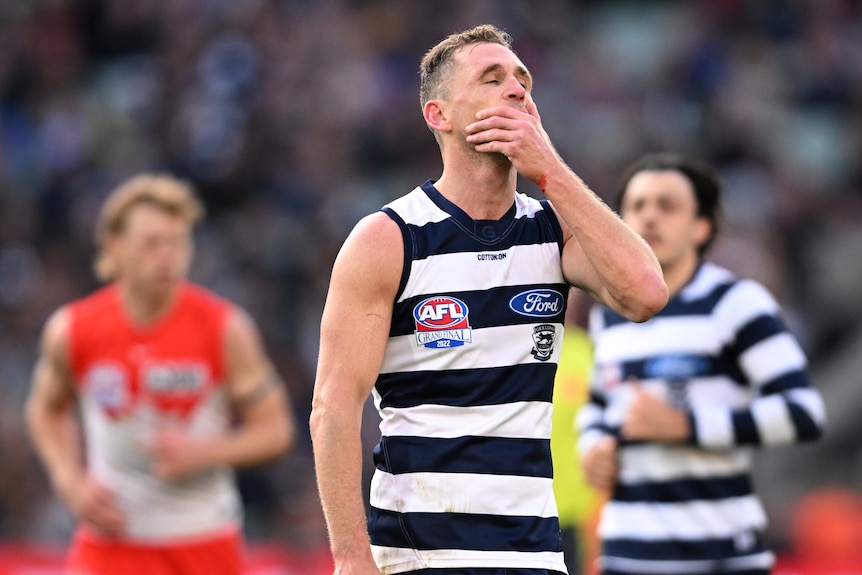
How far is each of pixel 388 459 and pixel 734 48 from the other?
1077cm

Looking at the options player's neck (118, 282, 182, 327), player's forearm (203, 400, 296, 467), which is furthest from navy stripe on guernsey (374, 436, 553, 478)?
player's neck (118, 282, 182, 327)

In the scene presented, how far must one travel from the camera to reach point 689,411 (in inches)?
213

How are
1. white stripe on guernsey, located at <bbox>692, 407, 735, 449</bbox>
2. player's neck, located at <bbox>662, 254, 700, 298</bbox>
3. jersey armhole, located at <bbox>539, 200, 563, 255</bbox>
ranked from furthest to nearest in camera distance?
player's neck, located at <bbox>662, 254, 700, 298</bbox> < white stripe on guernsey, located at <bbox>692, 407, 735, 449</bbox> < jersey armhole, located at <bbox>539, 200, 563, 255</bbox>

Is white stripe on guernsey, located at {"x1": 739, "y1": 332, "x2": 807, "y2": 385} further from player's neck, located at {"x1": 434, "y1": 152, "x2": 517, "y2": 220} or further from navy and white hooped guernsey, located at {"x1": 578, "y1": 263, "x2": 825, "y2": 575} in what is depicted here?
player's neck, located at {"x1": 434, "y1": 152, "x2": 517, "y2": 220}

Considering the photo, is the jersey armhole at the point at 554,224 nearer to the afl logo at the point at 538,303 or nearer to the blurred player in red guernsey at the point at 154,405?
the afl logo at the point at 538,303

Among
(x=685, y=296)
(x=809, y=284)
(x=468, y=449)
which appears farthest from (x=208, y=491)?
(x=809, y=284)

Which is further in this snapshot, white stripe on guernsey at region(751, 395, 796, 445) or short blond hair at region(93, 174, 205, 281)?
short blond hair at region(93, 174, 205, 281)

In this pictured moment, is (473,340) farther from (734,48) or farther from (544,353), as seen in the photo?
(734,48)

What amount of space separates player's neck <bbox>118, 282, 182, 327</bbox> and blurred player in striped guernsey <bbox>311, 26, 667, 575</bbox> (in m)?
3.01

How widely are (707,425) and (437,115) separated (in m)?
1.92

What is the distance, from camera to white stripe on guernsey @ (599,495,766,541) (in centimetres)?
541

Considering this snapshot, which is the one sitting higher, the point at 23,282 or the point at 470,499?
the point at 23,282

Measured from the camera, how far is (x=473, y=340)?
398 centimetres

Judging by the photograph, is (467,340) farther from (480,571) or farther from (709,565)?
(709,565)
